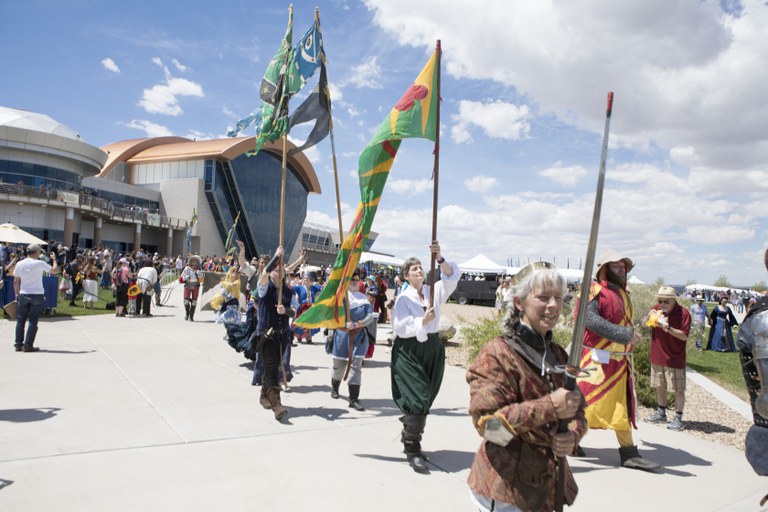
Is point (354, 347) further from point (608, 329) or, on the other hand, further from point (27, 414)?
point (27, 414)

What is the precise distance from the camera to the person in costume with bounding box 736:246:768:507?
227 cm

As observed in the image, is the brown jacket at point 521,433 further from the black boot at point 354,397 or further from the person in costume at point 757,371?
the black boot at point 354,397

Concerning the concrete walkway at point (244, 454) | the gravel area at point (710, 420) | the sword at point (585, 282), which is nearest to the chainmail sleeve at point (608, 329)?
the concrete walkway at point (244, 454)

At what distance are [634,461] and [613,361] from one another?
2.92ft

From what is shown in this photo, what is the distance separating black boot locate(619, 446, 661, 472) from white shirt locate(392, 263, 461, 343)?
6.63ft

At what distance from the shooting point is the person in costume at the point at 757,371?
2266mm

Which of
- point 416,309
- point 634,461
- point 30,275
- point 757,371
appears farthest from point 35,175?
point 757,371

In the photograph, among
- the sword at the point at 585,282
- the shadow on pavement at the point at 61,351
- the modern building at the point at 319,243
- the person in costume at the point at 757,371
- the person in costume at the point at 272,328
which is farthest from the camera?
the modern building at the point at 319,243

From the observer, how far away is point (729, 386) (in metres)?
9.30

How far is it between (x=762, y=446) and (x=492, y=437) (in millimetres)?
1465

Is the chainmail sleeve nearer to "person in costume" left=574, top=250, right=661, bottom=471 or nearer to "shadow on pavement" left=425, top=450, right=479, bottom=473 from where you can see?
"person in costume" left=574, top=250, right=661, bottom=471

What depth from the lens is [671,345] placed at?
19.3 ft

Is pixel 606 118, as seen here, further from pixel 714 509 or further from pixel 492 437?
pixel 714 509

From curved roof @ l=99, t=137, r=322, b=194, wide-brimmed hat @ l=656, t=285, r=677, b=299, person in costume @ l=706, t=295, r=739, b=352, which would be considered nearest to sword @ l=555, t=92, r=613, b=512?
wide-brimmed hat @ l=656, t=285, r=677, b=299
